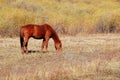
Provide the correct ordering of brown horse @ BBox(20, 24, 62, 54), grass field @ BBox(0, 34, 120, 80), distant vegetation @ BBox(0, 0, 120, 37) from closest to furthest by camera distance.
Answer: grass field @ BBox(0, 34, 120, 80) → brown horse @ BBox(20, 24, 62, 54) → distant vegetation @ BBox(0, 0, 120, 37)

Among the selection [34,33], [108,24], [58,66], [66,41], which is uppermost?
[34,33]

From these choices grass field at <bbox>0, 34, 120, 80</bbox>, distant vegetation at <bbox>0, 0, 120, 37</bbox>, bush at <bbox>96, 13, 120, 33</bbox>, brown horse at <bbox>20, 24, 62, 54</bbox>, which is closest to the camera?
grass field at <bbox>0, 34, 120, 80</bbox>

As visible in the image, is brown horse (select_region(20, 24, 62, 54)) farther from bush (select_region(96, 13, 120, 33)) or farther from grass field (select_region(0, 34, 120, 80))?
bush (select_region(96, 13, 120, 33))

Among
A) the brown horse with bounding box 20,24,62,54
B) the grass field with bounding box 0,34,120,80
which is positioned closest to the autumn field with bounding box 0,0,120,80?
the grass field with bounding box 0,34,120,80

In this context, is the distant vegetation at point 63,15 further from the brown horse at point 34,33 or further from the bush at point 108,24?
the brown horse at point 34,33

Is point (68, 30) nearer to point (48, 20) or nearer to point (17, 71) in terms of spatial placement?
point (48, 20)

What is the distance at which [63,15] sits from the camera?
44.0 metres

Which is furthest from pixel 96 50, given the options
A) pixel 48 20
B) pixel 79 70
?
pixel 48 20

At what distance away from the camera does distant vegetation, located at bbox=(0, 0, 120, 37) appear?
123 feet

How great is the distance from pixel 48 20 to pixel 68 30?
3.21 metres

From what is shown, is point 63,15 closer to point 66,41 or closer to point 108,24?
point 108,24

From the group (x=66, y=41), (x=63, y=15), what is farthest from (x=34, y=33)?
(x=63, y=15)

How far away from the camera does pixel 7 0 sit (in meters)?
48.6

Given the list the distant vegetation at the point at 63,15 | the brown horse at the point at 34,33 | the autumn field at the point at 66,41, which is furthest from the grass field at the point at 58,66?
the distant vegetation at the point at 63,15
